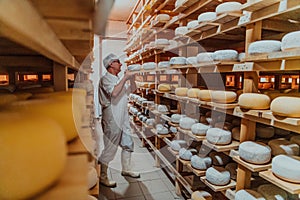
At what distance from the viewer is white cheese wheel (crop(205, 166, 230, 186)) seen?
1.71 metres

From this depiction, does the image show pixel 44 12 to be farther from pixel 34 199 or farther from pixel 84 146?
pixel 84 146

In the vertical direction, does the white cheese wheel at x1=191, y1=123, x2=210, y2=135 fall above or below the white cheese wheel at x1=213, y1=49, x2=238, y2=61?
below

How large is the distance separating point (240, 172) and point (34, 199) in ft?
4.88

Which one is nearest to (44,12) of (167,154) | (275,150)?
(275,150)

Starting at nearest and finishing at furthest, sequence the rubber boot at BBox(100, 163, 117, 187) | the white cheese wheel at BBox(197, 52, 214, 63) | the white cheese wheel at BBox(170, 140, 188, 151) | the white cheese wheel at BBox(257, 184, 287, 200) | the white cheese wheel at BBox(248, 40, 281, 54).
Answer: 1. the white cheese wheel at BBox(248, 40, 281, 54)
2. the white cheese wheel at BBox(257, 184, 287, 200)
3. the white cheese wheel at BBox(197, 52, 214, 63)
4. the white cheese wheel at BBox(170, 140, 188, 151)
5. the rubber boot at BBox(100, 163, 117, 187)

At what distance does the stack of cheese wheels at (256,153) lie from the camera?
1.36 meters

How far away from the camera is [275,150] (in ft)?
4.76

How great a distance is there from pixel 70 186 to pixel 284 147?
4.64 ft

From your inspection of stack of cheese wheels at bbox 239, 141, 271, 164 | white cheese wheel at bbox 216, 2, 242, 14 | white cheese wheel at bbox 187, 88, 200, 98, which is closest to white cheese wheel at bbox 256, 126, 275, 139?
stack of cheese wheels at bbox 239, 141, 271, 164

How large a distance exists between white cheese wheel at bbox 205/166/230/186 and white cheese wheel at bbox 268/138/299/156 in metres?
0.44

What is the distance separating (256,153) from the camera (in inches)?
53.6

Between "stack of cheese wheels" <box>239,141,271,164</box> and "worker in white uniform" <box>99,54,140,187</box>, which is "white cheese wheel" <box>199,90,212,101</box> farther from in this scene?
"worker in white uniform" <box>99,54,140,187</box>

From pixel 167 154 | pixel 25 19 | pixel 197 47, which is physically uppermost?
pixel 197 47

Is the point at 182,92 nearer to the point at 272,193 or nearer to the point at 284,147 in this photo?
the point at 284,147
